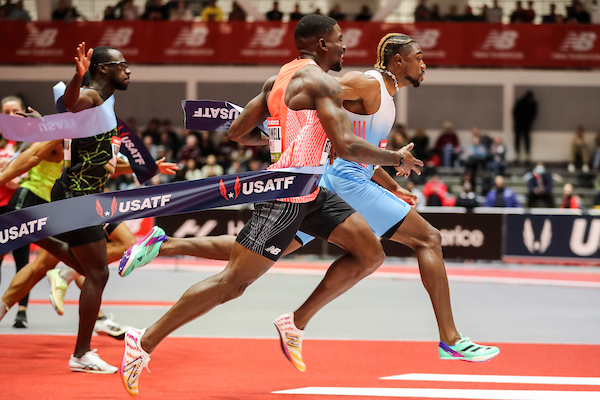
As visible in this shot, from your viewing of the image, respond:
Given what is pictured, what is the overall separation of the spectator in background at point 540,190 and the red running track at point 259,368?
10745mm

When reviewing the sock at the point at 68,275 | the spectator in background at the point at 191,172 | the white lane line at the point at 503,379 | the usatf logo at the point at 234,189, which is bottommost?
the spectator in background at the point at 191,172

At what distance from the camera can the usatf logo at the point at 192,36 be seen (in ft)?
68.6

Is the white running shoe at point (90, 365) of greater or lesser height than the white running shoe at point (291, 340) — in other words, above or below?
below

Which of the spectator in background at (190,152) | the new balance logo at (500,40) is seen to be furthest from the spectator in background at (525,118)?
the spectator in background at (190,152)

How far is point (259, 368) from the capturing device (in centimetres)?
523

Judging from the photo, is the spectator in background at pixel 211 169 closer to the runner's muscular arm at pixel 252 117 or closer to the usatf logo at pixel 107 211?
the runner's muscular arm at pixel 252 117

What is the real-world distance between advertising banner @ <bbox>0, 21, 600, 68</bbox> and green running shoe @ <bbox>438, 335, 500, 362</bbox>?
1688 cm

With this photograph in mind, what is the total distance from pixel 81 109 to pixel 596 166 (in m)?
18.9

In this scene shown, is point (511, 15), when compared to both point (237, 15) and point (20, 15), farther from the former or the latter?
point (20, 15)

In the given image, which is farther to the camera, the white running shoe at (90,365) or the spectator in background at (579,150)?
the spectator in background at (579,150)

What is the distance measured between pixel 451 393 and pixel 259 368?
1422 mm

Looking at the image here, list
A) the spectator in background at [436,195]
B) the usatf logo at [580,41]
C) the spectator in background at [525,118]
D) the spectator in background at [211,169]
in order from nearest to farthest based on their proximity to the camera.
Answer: the spectator in background at [436,195] → the spectator in background at [211,169] → the usatf logo at [580,41] → the spectator in background at [525,118]

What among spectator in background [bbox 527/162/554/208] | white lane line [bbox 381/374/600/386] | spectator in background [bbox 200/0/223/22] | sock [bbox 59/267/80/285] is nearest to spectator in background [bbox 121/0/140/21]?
spectator in background [bbox 200/0/223/22]

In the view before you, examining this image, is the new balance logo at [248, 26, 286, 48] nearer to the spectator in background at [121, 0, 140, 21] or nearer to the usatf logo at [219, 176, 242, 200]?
the spectator in background at [121, 0, 140, 21]
